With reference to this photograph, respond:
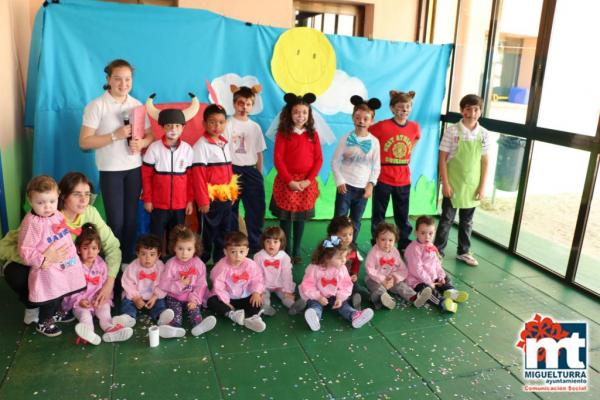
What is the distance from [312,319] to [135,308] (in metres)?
1.04

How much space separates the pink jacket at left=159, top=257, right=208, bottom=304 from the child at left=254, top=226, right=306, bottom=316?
0.39 m

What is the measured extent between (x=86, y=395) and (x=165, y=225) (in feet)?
4.24

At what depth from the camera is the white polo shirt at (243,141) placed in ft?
11.1

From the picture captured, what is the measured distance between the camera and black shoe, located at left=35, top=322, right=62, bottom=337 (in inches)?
100

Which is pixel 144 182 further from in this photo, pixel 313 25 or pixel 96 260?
pixel 313 25

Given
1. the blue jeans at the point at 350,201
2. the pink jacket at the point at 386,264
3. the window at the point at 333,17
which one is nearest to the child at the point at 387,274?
the pink jacket at the point at 386,264

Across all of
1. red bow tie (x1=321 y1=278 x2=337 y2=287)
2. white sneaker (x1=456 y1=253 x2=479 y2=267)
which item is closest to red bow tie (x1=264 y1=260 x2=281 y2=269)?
red bow tie (x1=321 y1=278 x2=337 y2=287)

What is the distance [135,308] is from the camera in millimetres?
2797

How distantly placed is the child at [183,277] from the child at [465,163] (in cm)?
205

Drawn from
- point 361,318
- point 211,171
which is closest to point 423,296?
point 361,318

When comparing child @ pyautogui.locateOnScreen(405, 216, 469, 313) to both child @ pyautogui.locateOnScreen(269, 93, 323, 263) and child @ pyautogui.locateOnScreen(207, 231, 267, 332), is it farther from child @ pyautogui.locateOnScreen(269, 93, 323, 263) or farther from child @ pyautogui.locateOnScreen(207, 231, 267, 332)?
child @ pyautogui.locateOnScreen(207, 231, 267, 332)

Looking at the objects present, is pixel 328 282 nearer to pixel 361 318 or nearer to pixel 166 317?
pixel 361 318

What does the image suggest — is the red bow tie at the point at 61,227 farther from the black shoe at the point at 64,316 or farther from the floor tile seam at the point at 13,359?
the floor tile seam at the point at 13,359

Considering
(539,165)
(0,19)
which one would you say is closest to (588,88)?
(539,165)
